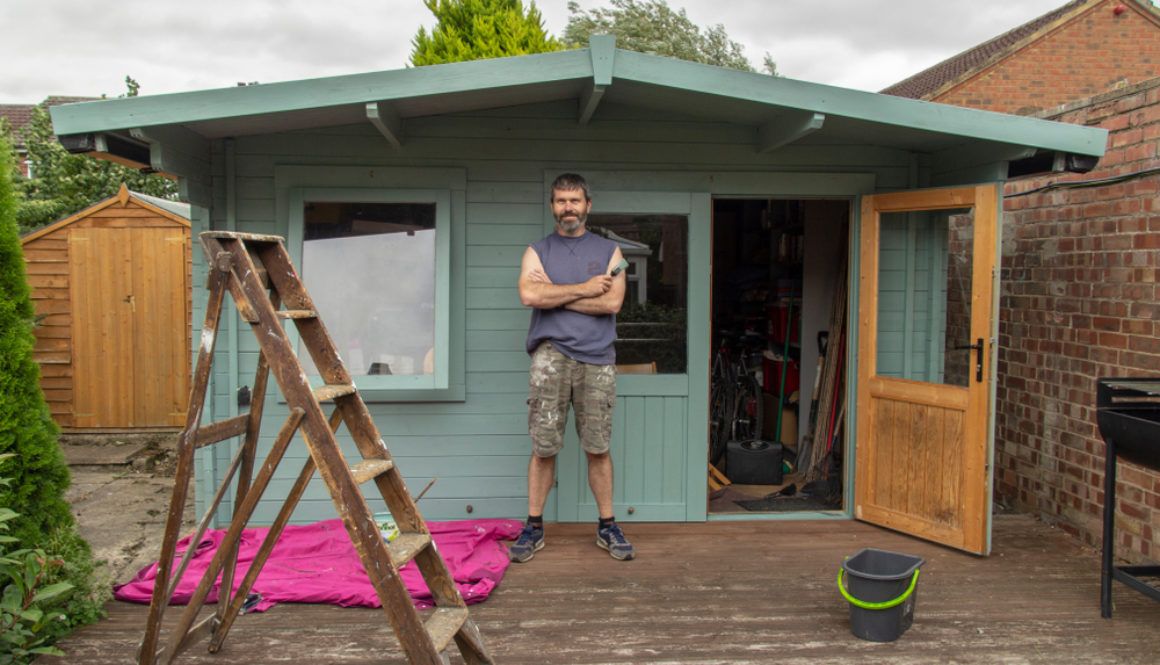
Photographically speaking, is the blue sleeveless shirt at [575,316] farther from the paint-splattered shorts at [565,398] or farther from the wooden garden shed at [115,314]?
the wooden garden shed at [115,314]

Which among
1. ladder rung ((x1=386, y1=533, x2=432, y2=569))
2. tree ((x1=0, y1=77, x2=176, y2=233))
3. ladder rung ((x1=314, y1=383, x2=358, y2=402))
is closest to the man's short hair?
ladder rung ((x1=314, y1=383, x2=358, y2=402))

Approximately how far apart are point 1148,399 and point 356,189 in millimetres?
3742

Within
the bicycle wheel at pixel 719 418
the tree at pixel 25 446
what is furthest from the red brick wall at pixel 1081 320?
the tree at pixel 25 446

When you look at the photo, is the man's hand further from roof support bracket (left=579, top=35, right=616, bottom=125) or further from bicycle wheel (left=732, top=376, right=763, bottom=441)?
bicycle wheel (left=732, top=376, right=763, bottom=441)

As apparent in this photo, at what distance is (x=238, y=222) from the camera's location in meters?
4.34

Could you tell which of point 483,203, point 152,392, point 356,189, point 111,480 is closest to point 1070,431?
point 483,203

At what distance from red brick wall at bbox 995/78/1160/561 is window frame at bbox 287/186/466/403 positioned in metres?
3.25

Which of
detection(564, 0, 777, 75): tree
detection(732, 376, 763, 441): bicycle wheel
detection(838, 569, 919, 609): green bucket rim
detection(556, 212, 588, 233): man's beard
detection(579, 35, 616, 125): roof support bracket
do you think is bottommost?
detection(838, 569, 919, 609): green bucket rim

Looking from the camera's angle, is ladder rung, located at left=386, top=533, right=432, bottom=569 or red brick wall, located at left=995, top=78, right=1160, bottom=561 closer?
ladder rung, located at left=386, top=533, right=432, bottom=569

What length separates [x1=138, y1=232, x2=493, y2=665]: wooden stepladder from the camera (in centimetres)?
240

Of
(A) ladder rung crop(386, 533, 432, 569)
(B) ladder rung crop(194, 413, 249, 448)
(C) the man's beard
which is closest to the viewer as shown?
(A) ladder rung crop(386, 533, 432, 569)

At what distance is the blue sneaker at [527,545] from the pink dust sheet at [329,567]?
6cm

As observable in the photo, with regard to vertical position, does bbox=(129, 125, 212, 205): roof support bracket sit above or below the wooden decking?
above

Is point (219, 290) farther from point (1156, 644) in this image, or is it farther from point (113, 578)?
point (1156, 644)
